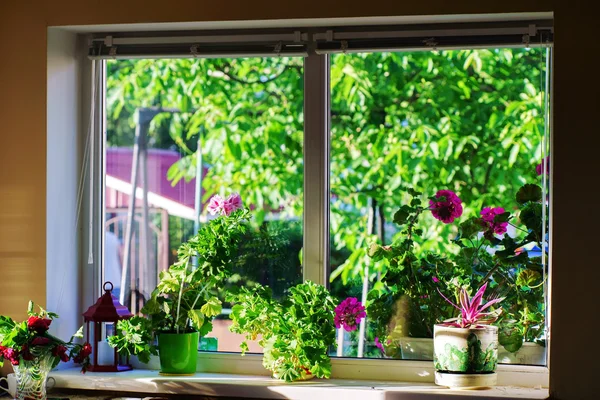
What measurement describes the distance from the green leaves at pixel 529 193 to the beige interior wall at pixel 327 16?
185mm

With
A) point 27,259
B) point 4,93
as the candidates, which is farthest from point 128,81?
point 27,259

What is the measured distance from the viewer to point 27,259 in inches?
124

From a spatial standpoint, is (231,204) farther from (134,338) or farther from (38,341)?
(38,341)

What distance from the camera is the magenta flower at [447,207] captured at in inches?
120

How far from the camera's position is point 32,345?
9.52ft

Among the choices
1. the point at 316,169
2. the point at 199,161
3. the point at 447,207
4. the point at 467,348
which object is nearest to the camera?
the point at 467,348

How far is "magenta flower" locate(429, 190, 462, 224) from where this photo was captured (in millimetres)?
3041

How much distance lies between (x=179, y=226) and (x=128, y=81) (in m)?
0.57

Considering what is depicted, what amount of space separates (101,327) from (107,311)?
0.53 feet

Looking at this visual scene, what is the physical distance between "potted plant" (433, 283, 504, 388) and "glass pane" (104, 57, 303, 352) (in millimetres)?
592

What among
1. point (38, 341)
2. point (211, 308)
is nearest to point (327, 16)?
point (211, 308)

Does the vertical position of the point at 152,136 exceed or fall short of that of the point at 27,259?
it exceeds it

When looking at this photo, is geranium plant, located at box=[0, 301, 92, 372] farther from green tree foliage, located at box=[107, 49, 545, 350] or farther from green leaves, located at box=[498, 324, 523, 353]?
green leaves, located at box=[498, 324, 523, 353]

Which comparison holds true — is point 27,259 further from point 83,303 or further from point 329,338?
point 329,338
